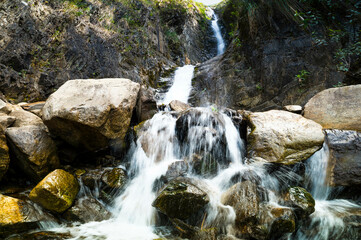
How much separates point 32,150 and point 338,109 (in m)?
6.65

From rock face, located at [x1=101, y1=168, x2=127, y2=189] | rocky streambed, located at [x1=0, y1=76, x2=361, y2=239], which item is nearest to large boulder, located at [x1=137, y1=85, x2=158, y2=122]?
rocky streambed, located at [x1=0, y1=76, x2=361, y2=239]

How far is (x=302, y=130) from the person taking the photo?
418 centimetres

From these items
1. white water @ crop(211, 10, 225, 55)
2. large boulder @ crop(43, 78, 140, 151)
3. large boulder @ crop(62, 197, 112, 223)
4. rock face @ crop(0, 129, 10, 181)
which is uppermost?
white water @ crop(211, 10, 225, 55)

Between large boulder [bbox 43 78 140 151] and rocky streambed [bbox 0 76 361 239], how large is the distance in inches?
0.9

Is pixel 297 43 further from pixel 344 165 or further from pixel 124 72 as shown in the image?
pixel 124 72

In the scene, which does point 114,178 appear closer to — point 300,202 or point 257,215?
point 257,215

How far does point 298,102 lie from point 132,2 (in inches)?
444

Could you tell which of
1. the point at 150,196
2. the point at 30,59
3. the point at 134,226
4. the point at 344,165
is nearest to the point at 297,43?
the point at 344,165

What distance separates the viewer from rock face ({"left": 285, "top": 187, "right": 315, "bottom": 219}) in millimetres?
3148

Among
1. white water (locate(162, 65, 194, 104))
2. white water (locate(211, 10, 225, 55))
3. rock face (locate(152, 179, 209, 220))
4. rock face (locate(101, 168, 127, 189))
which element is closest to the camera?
rock face (locate(152, 179, 209, 220))

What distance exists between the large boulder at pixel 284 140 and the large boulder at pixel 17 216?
157 inches

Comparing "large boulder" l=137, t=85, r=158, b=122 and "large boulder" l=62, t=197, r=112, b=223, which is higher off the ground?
"large boulder" l=137, t=85, r=158, b=122

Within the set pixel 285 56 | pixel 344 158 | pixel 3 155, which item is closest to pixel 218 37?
pixel 285 56

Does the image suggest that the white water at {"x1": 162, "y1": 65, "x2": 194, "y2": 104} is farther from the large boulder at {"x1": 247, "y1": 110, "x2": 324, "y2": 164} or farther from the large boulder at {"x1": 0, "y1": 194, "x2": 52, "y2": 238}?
the large boulder at {"x1": 0, "y1": 194, "x2": 52, "y2": 238}
